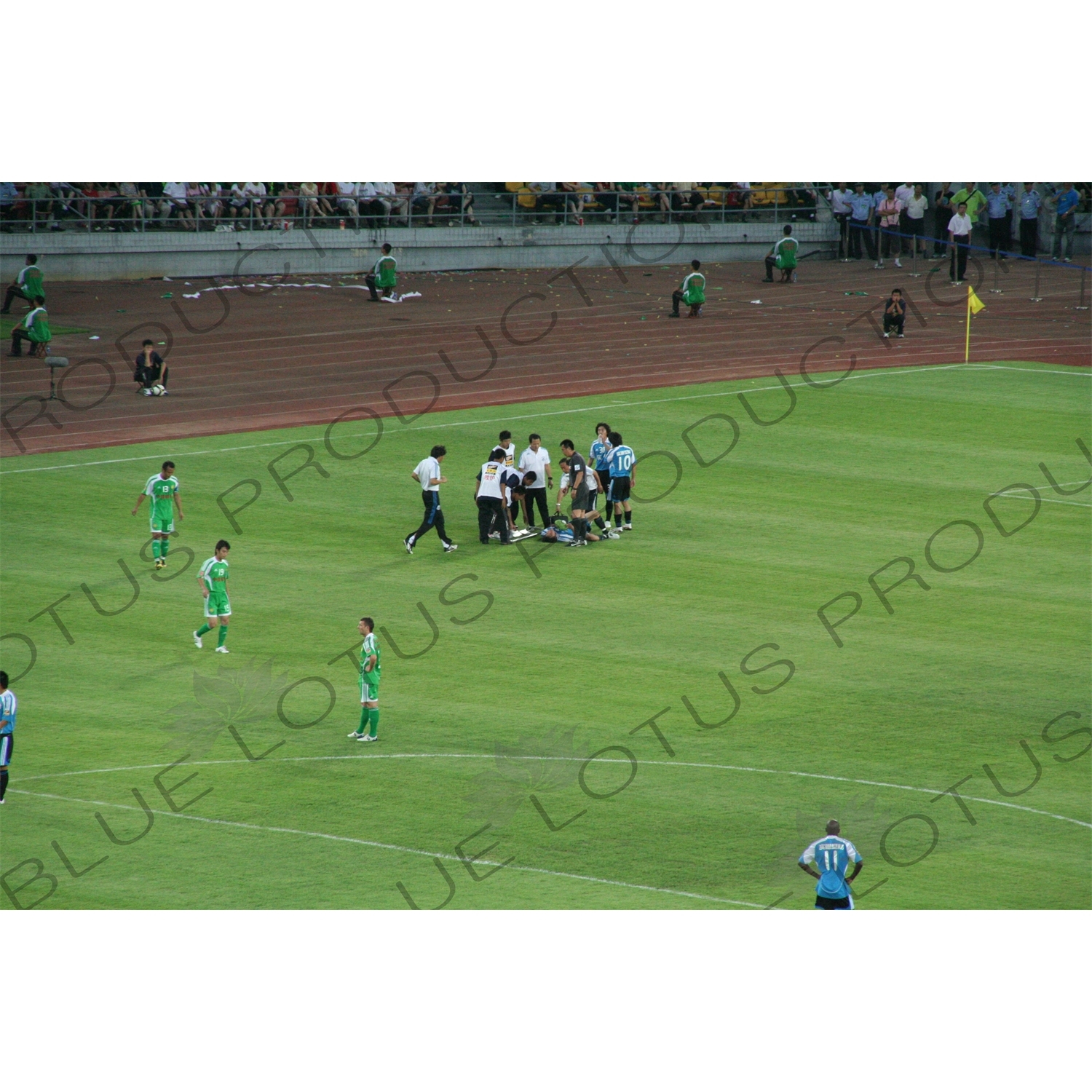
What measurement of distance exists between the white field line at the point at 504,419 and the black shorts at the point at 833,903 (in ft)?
63.3

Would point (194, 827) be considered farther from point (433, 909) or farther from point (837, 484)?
point (837, 484)

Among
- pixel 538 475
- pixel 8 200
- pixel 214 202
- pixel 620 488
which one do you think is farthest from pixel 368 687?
pixel 214 202

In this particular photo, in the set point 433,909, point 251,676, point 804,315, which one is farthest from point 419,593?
point 804,315

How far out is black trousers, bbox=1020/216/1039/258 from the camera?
5372 cm

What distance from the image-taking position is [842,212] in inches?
2144

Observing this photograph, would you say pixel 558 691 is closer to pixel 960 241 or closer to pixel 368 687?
pixel 368 687

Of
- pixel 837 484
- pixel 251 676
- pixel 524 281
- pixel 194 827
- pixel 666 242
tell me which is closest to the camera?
pixel 194 827

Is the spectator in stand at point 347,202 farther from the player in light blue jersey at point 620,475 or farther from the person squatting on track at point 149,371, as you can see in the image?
the player in light blue jersey at point 620,475

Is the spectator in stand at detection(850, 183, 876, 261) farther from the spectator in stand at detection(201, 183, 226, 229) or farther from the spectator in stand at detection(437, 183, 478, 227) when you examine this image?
the spectator in stand at detection(201, 183, 226, 229)

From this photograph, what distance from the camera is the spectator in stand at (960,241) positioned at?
48031mm

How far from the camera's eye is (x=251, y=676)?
69.5 feet

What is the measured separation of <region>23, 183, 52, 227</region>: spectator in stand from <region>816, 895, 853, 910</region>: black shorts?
115 feet

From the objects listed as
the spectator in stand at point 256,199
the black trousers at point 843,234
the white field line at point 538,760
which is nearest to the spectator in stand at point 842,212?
the black trousers at point 843,234

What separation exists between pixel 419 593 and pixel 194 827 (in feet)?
25.0
